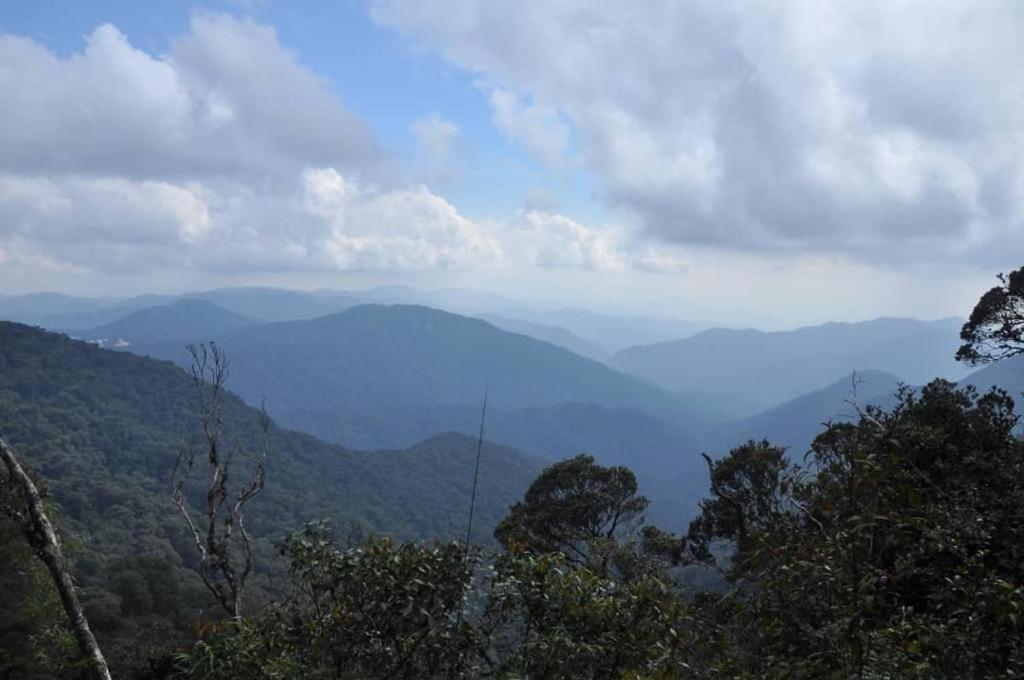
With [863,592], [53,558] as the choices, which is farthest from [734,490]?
[53,558]

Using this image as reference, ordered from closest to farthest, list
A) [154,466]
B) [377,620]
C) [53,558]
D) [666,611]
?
[666,611]
[377,620]
[53,558]
[154,466]

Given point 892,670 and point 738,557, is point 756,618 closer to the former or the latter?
point 892,670

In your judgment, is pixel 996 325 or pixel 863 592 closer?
pixel 863 592

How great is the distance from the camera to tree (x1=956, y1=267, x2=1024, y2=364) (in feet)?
55.2

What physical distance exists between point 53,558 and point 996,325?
70.2 feet

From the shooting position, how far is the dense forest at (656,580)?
11.2 ft

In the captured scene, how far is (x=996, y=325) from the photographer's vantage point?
17391mm

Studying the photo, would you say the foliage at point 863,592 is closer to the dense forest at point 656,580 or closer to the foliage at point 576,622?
the dense forest at point 656,580

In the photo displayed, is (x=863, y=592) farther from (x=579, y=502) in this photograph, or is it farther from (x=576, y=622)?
(x=579, y=502)

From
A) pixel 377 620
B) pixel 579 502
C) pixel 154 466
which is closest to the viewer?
pixel 377 620

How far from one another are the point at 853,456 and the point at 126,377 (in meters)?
178

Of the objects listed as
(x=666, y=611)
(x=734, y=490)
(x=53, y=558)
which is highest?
(x=666, y=611)

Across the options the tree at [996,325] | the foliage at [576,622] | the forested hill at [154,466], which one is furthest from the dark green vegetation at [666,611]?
the forested hill at [154,466]

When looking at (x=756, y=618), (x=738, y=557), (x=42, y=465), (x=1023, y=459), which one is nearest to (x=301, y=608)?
(x=756, y=618)
